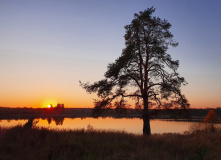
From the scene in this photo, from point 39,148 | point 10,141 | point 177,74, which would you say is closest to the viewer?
point 39,148

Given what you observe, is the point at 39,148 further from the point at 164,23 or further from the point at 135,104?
the point at 164,23

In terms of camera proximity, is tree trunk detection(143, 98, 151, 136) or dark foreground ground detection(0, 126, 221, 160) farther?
tree trunk detection(143, 98, 151, 136)

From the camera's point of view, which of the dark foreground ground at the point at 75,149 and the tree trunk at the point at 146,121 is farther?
the tree trunk at the point at 146,121

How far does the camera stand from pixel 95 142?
40.1 feet

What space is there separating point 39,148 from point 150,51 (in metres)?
14.4

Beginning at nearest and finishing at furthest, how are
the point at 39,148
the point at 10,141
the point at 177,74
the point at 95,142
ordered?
the point at 39,148 → the point at 10,141 → the point at 95,142 → the point at 177,74

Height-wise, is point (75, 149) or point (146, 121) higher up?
point (146, 121)

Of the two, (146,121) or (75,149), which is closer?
(75,149)

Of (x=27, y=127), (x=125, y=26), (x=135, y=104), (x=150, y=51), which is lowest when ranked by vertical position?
(x=27, y=127)

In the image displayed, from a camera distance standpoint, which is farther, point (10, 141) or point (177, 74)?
point (177, 74)

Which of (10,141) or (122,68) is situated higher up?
(122,68)

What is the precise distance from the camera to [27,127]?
48.7ft

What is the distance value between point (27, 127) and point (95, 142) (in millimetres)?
5678

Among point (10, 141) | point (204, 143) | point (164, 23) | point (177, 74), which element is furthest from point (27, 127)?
point (164, 23)
